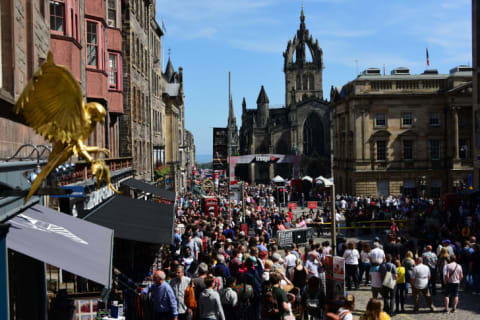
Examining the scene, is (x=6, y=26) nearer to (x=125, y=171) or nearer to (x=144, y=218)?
(x=144, y=218)

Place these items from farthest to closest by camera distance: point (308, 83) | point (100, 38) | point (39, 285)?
point (308, 83) → point (100, 38) → point (39, 285)

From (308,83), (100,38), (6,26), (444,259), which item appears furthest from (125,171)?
(308,83)

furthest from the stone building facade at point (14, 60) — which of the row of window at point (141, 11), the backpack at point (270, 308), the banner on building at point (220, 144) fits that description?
the banner on building at point (220, 144)

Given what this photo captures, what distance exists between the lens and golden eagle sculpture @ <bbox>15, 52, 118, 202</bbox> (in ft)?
15.9

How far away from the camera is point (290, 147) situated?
11238 centimetres

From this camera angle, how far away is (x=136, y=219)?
14680mm

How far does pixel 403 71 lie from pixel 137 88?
121ft

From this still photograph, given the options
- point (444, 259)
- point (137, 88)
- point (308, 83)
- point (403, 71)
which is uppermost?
point (308, 83)

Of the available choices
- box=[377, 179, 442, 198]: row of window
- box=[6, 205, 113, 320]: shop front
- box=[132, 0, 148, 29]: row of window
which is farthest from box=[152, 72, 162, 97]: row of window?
box=[6, 205, 113, 320]: shop front

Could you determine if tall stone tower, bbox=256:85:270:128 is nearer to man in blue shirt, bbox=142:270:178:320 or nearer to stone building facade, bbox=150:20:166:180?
stone building facade, bbox=150:20:166:180

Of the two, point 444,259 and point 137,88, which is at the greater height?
point 137,88

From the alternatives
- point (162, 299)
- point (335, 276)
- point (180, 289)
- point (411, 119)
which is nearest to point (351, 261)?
point (335, 276)

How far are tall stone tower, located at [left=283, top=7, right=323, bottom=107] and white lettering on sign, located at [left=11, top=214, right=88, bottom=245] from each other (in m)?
125

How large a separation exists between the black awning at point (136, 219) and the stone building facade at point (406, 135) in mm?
39393
